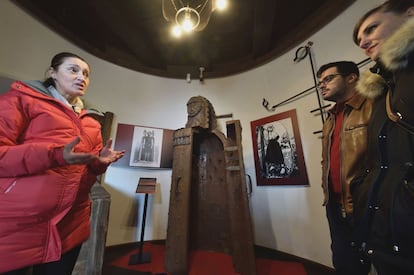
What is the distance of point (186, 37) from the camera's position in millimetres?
2305

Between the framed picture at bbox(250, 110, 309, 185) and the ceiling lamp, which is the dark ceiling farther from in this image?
the framed picture at bbox(250, 110, 309, 185)

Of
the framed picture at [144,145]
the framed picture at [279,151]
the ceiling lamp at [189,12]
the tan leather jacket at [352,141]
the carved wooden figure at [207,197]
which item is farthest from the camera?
the framed picture at [144,145]

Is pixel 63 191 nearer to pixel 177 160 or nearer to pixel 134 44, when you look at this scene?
pixel 177 160

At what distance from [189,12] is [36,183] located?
1402 millimetres

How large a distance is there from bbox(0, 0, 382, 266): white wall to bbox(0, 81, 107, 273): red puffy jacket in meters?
1.41

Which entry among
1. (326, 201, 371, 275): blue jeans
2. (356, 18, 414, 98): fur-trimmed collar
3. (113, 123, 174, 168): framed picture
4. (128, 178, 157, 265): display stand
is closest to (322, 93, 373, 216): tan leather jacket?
(326, 201, 371, 275): blue jeans

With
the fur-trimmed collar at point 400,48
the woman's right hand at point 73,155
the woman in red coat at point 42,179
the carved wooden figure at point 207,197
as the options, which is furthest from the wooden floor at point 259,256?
the fur-trimmed collar at point 400,48

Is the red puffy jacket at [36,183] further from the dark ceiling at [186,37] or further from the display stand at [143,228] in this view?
the dark ceiling at [186,37]

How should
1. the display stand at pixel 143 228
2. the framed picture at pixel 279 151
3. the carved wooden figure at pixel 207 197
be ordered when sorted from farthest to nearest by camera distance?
the framed picture at pixel 279 151 < the display stand at pixel 143 228 < the carved wooden figure at pixel 207 197

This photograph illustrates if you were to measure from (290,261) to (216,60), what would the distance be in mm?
2833

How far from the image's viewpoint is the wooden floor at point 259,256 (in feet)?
4.69

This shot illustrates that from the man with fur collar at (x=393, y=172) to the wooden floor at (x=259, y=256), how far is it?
1.23 m

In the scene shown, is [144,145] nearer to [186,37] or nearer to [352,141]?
[186,37]

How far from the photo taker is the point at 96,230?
4.01 feet
